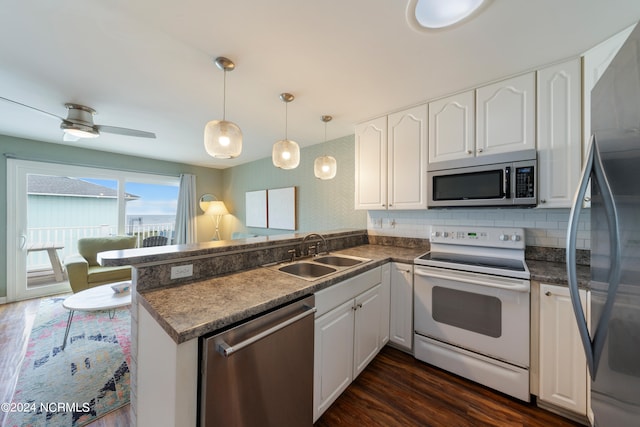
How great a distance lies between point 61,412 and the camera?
147cm

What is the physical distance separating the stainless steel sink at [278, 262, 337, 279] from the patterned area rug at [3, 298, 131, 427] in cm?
143

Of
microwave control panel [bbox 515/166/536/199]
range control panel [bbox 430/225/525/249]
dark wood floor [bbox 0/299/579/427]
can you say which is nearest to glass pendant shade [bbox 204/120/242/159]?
dark wood floor [bbox 0/299/579/427]

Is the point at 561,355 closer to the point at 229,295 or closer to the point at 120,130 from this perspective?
the point at 229,295

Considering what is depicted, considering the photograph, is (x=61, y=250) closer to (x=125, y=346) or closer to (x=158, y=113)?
(x=125, y=346)

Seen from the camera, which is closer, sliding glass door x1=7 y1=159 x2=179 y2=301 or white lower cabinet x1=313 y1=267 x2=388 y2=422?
white lower cabinet x1=313 y1=267 x2=388 y2=422

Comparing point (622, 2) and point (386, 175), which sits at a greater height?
point (622, 2)

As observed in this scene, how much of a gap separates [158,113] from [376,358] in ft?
10.8

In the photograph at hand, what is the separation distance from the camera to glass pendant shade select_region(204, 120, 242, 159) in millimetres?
1440

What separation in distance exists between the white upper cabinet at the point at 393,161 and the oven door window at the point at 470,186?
6.2 inches

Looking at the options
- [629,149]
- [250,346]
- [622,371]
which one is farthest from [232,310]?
[629,149]

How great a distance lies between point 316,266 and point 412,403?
43.9 inches

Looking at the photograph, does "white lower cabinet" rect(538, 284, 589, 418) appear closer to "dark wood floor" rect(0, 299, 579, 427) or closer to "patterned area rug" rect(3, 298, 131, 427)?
"dark wood floor" rect(0, 299, 579, 427)

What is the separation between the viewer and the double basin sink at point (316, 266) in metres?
1.70

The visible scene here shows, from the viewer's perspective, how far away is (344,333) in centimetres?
152
